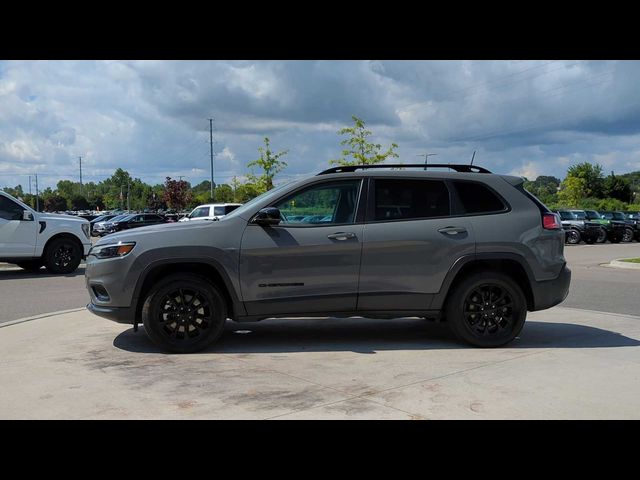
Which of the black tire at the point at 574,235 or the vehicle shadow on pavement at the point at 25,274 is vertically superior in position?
the black tire at the point at 574,235

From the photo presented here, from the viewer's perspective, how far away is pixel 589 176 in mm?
78688

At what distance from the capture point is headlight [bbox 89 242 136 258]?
6.18 m

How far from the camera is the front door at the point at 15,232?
13953 millimetres

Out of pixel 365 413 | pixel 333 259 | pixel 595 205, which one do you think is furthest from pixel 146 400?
pixel 595 205

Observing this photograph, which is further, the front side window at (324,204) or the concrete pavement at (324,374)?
the front side window at (324,204)

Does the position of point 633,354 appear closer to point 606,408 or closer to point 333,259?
point 606,408

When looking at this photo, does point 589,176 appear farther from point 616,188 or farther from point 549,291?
point 549,291

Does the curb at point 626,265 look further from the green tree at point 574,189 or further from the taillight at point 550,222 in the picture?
the green tree at point 574,189

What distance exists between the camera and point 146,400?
4.68 meters

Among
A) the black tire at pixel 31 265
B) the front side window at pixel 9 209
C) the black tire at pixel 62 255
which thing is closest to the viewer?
the front side window at pixel 9 209

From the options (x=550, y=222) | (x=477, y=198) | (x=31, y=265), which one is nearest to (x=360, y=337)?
(x=477, y=198)

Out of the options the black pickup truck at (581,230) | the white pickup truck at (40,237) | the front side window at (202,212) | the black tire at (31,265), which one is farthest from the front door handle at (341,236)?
the black pickup truck at (581,230)

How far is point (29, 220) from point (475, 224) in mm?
11525
